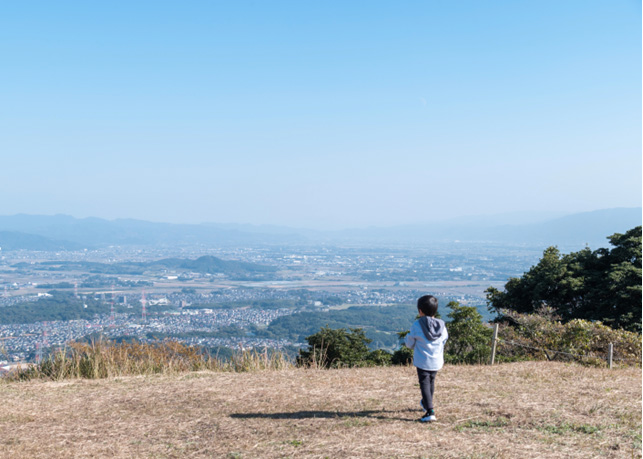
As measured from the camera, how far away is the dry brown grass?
4883mm

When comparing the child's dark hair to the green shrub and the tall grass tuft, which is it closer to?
the tall grass tuft

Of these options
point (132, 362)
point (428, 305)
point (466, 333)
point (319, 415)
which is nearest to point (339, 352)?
point (466, 333)

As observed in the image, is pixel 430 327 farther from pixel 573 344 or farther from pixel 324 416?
pixel 573 344

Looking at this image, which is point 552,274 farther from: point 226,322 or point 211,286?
point 211,286

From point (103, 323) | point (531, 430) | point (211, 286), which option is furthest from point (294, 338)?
point (211, 286)

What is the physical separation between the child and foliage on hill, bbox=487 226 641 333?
10549mm

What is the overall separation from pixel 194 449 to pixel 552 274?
1493 cm

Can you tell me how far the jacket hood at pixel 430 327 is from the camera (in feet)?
18.3

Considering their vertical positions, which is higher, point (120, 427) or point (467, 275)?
point (120, 427)

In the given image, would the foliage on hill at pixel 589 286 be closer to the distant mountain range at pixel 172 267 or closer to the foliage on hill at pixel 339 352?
the foliage on hill at pixel 339 352

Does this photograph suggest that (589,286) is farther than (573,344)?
Yes

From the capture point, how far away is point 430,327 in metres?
5.57

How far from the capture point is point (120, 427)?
580 cm

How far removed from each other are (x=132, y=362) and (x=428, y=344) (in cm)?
608
